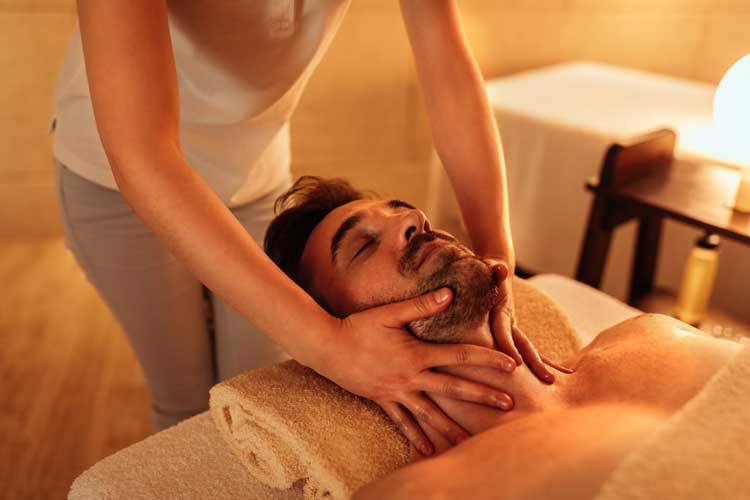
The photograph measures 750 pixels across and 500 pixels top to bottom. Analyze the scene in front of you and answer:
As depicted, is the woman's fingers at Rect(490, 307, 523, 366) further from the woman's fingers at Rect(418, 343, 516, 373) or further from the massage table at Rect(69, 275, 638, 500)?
the massage table at Rect(69, 275, 638, 500)

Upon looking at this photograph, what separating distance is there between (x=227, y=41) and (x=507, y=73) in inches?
93.1

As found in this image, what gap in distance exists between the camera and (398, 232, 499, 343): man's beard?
0.95 metres

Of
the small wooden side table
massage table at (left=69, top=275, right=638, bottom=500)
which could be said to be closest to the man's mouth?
massage table at (left=69, top=275, right=638, bottom=500)

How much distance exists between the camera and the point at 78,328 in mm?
2336

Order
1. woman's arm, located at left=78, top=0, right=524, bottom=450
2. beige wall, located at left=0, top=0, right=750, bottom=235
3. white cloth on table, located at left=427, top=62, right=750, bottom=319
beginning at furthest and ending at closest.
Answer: beige wall, located at left=0, top=0, right=750, bottom=235
white cloth on table, located at left=427, top=62, right=750, bottom=319
woman's arm, located at left=78, top=0, right=524, bottom=450

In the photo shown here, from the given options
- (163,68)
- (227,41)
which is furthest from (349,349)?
(227,41)

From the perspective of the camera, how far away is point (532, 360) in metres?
1.00

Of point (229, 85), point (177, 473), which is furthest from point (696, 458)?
point (229, 85)

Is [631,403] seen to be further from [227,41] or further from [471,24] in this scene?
[471,24]

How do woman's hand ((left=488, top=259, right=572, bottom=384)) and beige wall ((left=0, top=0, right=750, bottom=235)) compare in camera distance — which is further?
beige wall ((left=0, top=0, right=750, bottom=235))

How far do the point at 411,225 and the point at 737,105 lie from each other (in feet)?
3.47

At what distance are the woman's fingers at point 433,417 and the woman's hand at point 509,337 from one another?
0.42ft

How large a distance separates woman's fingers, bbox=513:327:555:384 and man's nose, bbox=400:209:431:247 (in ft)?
0.68

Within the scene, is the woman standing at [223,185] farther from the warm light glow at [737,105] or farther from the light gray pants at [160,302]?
the warm light glow at [737,105]
